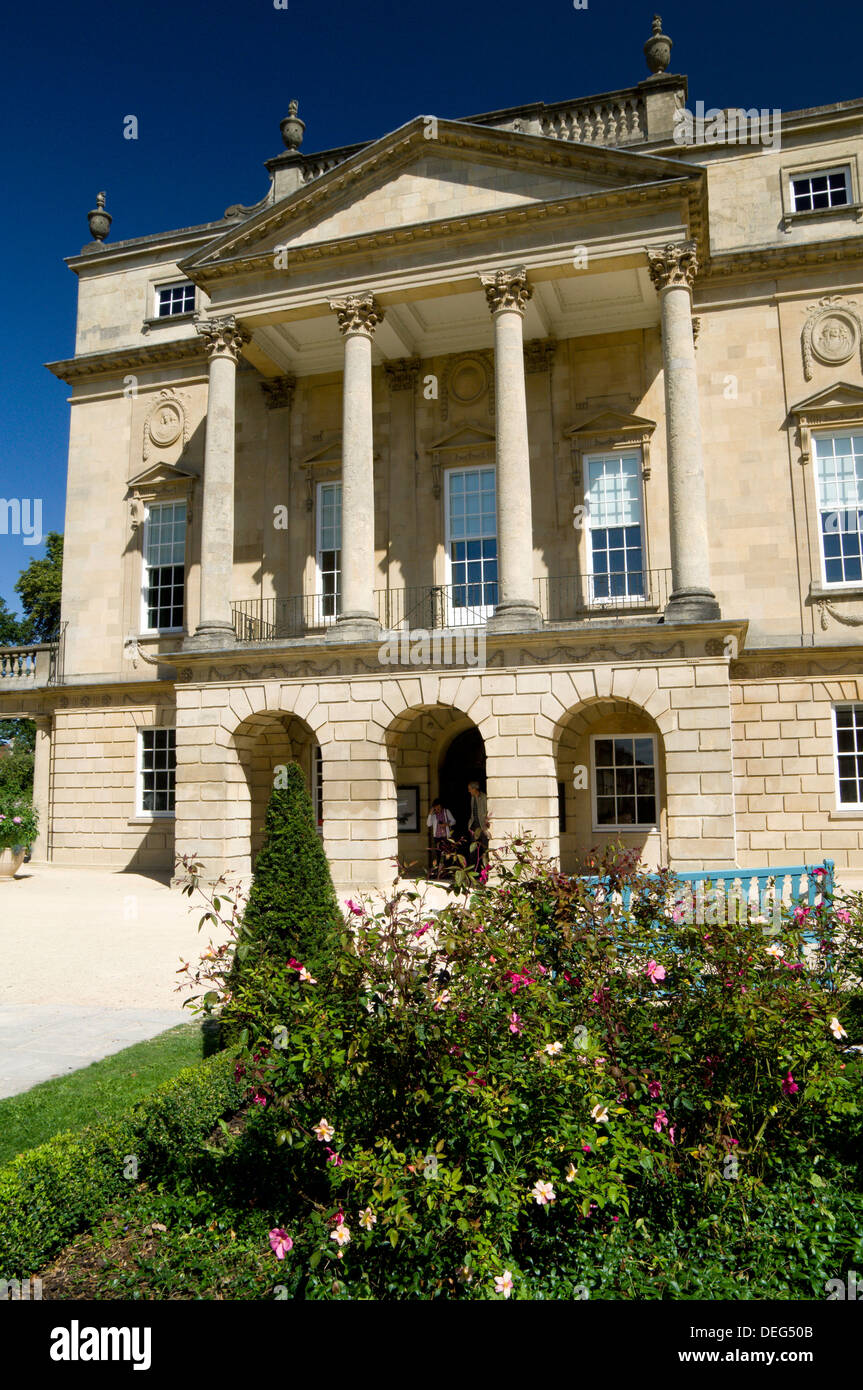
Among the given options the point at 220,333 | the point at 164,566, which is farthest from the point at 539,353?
the point at 164,566

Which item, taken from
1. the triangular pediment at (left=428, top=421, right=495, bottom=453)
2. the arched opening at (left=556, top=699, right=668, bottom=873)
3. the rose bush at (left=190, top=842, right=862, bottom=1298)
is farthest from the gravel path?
the triangular pediment at (left=428, top=421, right=495, bottom=453)

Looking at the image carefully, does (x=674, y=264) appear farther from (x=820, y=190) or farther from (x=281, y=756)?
(x=281, y=756)

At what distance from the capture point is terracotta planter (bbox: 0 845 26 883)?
2233 cm

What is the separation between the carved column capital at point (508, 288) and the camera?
19109 millimetres

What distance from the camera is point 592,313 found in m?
21.3

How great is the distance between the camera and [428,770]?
22.5 meters

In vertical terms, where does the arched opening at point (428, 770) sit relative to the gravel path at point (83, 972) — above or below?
above

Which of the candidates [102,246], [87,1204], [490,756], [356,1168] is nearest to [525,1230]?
[356,1168]

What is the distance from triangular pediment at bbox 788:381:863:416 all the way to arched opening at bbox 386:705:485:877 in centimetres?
1070

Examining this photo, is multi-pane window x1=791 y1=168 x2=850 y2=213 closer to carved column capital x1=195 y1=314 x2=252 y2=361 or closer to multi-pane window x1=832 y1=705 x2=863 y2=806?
multi-pane window x1=832 y1=705 x2=863 y2=806

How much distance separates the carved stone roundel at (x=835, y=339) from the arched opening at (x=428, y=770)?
468 inches

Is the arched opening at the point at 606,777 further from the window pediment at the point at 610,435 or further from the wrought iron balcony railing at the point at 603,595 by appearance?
the window pediment at the point at 610,435

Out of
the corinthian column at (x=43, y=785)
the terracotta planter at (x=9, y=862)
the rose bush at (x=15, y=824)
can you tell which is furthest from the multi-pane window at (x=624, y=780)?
the corinthian column at (x=43, y=785)

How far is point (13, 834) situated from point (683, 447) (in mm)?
18357
